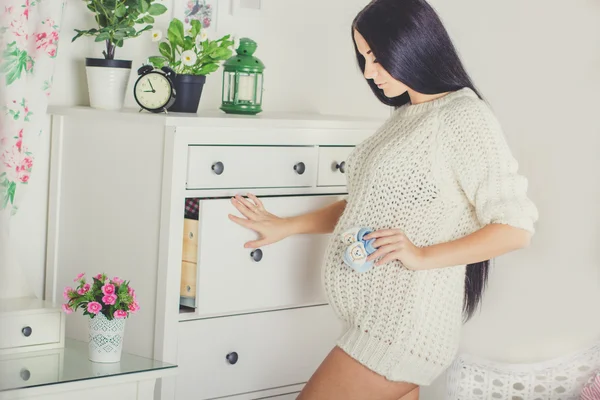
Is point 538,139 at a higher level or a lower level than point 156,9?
lower

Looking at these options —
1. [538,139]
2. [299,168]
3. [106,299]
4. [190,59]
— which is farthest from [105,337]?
[538,139]

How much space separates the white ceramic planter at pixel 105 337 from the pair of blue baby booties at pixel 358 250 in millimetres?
550

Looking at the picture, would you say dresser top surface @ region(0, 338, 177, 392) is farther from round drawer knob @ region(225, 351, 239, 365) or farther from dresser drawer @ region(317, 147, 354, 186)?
dresser drawer @ region(317, 147, 354, 186)

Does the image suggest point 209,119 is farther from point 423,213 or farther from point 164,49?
point 423,213

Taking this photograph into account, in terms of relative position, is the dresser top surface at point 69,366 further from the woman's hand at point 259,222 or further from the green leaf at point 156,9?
the green leaf at point 156,9

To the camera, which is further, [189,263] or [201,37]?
[201,37]

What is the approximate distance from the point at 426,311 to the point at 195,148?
648 millimetres

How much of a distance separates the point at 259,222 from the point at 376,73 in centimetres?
51

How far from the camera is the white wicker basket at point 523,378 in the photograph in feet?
7.60

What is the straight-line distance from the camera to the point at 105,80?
7.84 feet

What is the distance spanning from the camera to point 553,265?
239cm

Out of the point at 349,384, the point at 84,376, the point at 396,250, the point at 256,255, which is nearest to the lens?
the point at 396,250

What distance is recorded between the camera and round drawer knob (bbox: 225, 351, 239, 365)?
229 centimetres

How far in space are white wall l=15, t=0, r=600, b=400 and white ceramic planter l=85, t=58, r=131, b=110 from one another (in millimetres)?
108
